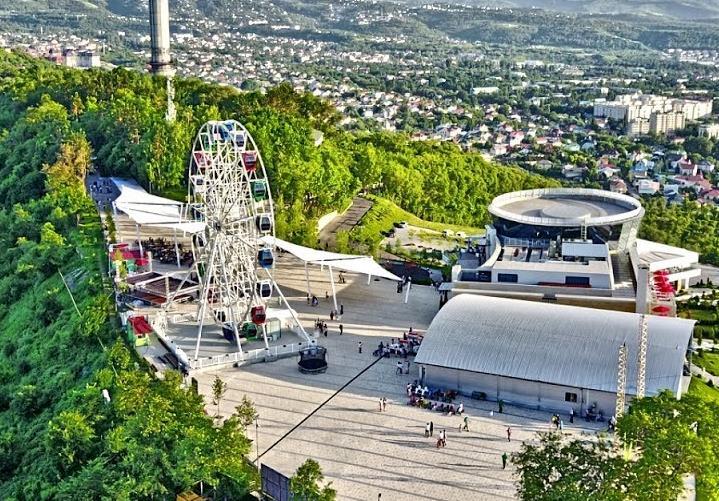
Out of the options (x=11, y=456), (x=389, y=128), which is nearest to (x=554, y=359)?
(x=11, y=456)

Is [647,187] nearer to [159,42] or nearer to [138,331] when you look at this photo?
[159,42]

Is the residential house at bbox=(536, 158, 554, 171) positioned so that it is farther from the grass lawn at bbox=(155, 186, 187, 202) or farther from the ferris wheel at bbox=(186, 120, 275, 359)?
the ferris wheel at bbox=(186, 120, 275, 359)

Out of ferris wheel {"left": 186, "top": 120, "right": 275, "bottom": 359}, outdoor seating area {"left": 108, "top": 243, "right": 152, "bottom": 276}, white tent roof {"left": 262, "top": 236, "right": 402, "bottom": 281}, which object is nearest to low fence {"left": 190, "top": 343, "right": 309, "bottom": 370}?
ferris wheel {"left": 186, "top": 120, "right": 275, "bottom": 359}

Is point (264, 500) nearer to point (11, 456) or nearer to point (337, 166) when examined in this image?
point (11, 456)

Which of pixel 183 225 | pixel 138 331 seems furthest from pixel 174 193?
pixel 138 331

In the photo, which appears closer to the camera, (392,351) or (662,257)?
(392,351)

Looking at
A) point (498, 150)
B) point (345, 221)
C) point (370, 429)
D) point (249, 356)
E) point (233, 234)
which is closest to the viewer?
point (370, 429)
